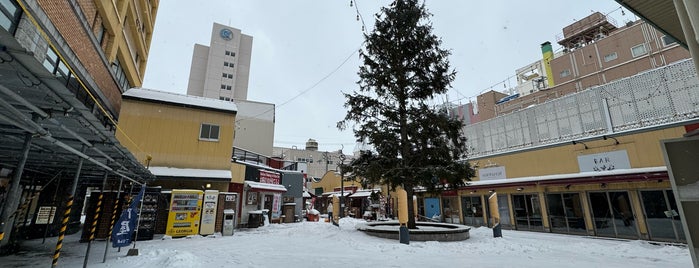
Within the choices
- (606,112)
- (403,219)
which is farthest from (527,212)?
(403,219)

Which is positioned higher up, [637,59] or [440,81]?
[637,59]

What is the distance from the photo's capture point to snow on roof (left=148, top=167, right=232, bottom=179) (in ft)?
49.1

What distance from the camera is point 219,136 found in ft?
56.8

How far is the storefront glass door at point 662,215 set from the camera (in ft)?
41.0

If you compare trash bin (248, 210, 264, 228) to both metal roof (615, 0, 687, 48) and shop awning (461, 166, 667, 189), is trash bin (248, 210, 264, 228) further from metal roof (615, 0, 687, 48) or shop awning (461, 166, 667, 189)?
metal roof (615, 0, 687, 48)

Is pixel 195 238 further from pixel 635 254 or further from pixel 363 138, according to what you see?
pixel 635 254

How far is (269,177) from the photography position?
2156 centimetres

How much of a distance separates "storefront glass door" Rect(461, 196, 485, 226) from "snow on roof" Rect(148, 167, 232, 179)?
53.8 ft

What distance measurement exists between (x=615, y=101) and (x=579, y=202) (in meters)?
6.19

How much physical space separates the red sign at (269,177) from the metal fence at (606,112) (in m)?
15.0

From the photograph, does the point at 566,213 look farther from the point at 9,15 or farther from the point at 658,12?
the point at 9,15

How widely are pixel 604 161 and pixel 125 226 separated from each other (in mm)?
20840

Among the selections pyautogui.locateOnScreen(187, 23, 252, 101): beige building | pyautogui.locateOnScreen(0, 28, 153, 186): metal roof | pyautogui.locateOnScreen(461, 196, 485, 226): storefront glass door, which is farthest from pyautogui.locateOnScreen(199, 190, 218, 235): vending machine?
pyautogui.locateOnScreen(187, 23, 252, 101): beige building

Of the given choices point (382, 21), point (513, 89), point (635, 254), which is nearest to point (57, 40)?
point (382, 21)
